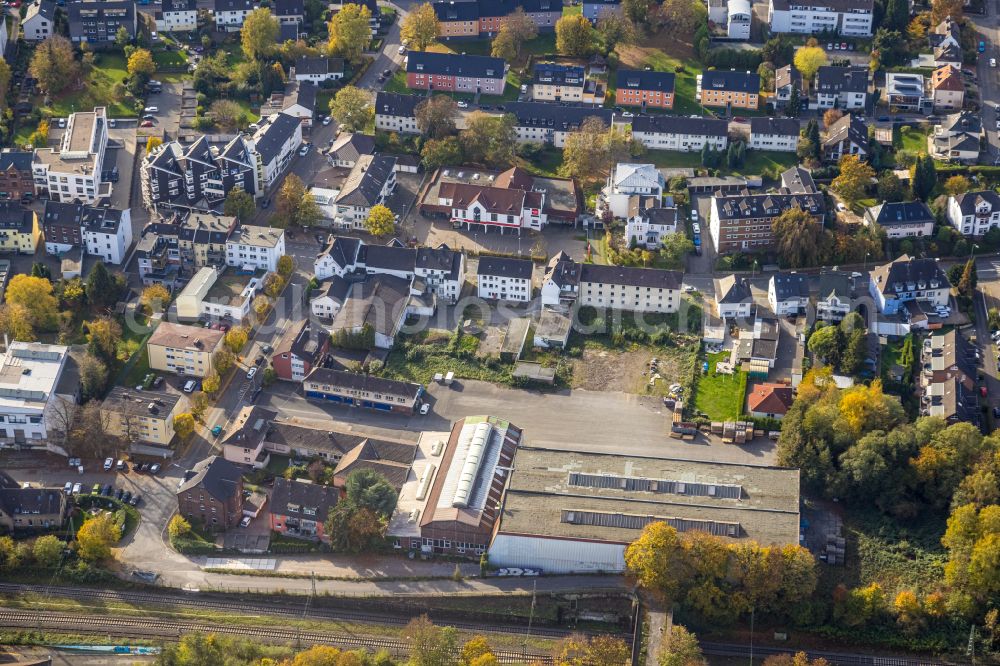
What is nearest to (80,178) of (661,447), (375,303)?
(375,303)

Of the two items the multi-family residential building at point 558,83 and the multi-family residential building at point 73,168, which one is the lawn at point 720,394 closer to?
the multi-family residential building at point 558,83

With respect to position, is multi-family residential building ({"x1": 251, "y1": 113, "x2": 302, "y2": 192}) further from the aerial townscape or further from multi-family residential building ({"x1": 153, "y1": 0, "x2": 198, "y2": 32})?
multi-family residential building ({"x1": 153, "y1": 0, "x2": 198, "y2": 32})

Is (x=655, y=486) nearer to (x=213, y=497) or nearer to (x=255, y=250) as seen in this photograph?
(x=213, y=497)

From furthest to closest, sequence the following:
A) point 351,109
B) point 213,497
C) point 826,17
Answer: point 826,17 < point 351,109 < point 213,497

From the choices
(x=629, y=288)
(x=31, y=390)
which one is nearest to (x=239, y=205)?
(x=31, y=390)

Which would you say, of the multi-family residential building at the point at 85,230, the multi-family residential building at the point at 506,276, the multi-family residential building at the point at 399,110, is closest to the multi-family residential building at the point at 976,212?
the multi-family residential building at the point at 506,276

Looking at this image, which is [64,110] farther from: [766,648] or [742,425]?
[766,648]
